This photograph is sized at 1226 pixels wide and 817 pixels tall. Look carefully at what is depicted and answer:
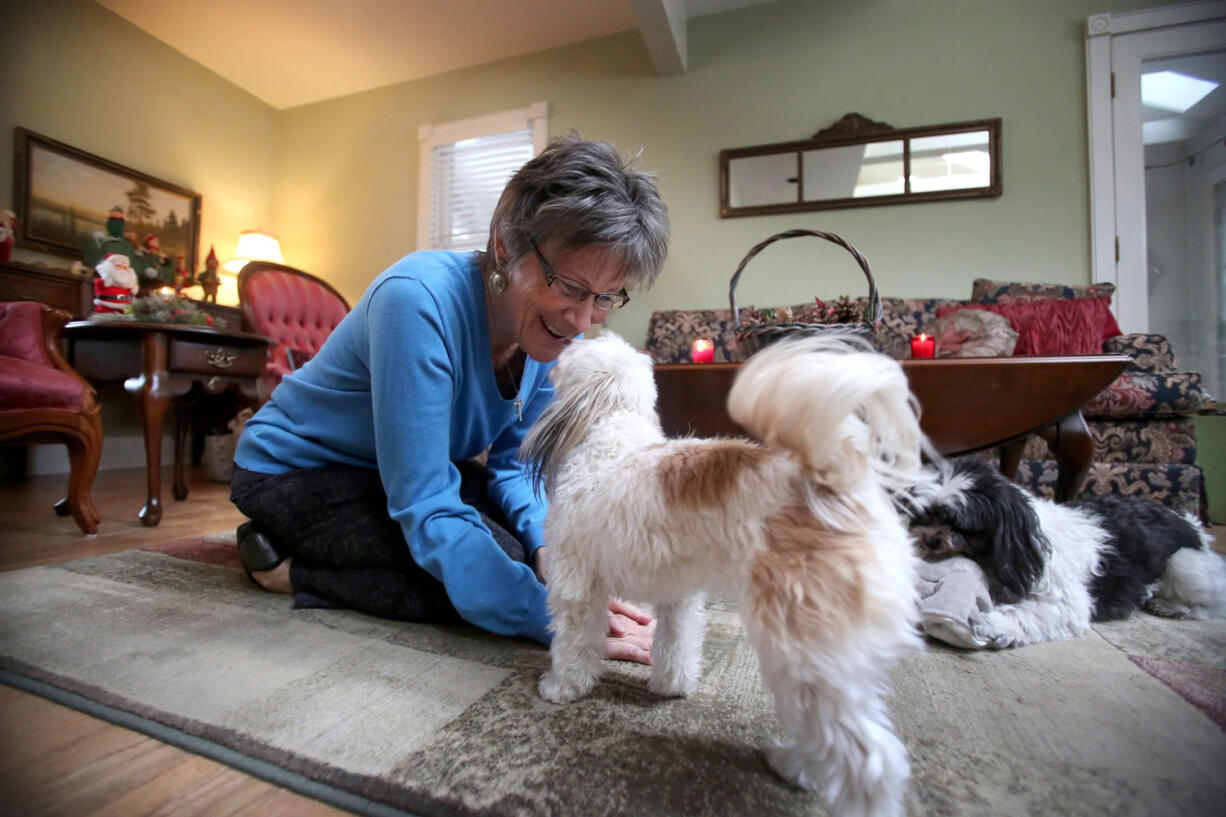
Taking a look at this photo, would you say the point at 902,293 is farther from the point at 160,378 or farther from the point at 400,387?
the point at 160,378

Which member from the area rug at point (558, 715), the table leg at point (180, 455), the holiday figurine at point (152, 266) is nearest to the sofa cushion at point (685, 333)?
the area rug at point (558, 715)

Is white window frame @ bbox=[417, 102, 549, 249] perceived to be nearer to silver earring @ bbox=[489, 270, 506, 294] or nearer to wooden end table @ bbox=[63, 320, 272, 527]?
wooden end table @ bbox=[63, 320, 272, 527]

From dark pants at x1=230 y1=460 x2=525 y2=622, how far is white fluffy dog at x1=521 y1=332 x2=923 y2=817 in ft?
1.87

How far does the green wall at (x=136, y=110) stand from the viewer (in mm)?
3580

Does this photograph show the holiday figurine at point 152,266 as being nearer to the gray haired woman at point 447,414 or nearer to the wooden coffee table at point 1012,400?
the gray haired woman at point 447,414

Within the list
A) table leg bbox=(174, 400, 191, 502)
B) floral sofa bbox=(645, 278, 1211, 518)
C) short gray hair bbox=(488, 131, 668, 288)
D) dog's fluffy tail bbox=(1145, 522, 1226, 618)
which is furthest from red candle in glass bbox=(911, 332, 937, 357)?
table leg bbox=(174, 400, 191, 502)

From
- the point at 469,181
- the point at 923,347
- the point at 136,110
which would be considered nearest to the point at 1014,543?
the point at 923,347

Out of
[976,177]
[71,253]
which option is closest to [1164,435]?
[976,177]

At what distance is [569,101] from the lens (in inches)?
180

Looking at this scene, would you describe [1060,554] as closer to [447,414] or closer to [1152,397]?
[447,414]

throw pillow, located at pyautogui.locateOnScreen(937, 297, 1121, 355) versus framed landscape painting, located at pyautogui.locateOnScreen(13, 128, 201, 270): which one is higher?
framed landscape painting, located at pyautogui.locateOnScreen(13, 128, 201, 270)

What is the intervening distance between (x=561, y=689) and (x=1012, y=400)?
1.61 metres

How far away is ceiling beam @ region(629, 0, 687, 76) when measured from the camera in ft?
11.4

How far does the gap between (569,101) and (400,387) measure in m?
4.39
